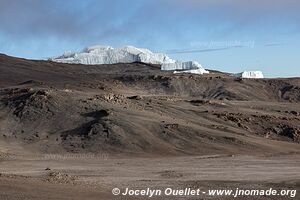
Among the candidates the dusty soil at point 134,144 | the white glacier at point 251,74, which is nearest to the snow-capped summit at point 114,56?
the white glacier at point 251,74

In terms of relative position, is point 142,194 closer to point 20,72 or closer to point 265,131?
point 265,131

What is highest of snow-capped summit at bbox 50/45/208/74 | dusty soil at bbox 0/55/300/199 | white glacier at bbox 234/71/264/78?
snow-capped summit at bbox 50/45/208/74

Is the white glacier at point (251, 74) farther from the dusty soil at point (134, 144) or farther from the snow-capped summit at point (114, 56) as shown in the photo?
the dusty soil at point (134, 144)

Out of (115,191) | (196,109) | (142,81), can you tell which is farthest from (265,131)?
(142,81)

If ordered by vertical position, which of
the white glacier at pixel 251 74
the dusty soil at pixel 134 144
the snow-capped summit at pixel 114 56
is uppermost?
the snow-capped summit at pixel 114 56

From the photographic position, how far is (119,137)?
125 feet

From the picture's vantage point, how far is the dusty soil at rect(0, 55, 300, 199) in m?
20.1

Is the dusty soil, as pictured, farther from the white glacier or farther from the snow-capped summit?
the snow-capped summit

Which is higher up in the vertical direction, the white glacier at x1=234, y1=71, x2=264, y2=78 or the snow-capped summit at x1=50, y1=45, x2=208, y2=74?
the snow-capped summit at x1=50, y1=45, x2=208, y2=74

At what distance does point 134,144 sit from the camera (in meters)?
37.0

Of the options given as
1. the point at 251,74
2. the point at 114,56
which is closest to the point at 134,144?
the point at 251,74

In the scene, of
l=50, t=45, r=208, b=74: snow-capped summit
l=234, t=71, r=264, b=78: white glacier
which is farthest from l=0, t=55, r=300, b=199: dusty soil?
l=50, t=45, r=208, b=74: snow-capped summit

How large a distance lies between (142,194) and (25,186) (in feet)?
11.4

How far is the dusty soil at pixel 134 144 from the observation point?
20125 millimetres
